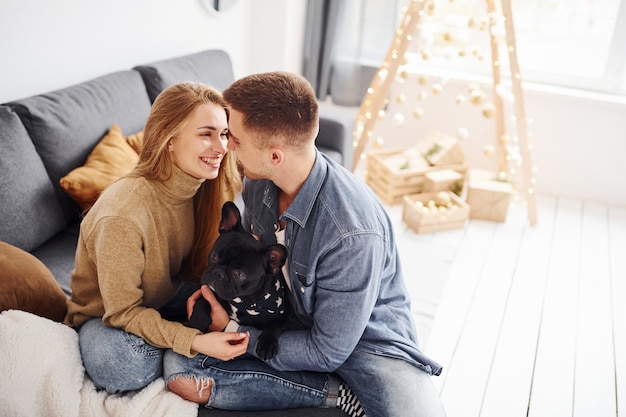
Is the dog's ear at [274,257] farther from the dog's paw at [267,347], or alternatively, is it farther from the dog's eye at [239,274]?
the dog's paw at [267,347]

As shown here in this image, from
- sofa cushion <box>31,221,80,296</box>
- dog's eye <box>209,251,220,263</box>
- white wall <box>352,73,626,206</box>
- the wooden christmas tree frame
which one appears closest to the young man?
dog's eye <box>209,251,220,263</box>

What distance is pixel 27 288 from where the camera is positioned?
1.62 meters

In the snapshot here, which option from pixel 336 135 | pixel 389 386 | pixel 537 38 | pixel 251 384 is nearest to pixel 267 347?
pixel 251 384

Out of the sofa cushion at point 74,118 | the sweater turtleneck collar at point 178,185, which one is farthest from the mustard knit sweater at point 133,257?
the sofa cushion at point 74,118

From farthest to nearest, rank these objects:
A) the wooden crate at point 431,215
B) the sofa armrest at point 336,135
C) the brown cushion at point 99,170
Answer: the wooden crate at point 431,215, the sofa armrest at point 336,135, the brown cushion at point 99,170

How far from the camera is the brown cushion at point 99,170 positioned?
2.08 meters

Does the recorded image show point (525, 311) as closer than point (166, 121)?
No

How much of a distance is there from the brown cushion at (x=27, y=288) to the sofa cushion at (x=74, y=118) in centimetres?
50

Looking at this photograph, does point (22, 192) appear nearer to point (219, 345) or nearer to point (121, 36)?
point (219, 345)

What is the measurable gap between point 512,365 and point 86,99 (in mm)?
2026

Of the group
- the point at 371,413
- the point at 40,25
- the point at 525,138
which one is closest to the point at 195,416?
the point at 371,413

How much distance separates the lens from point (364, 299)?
59.6 inches

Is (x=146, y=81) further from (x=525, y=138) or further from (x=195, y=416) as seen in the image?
(x=525, y=138)

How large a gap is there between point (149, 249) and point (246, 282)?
12.4 inches
